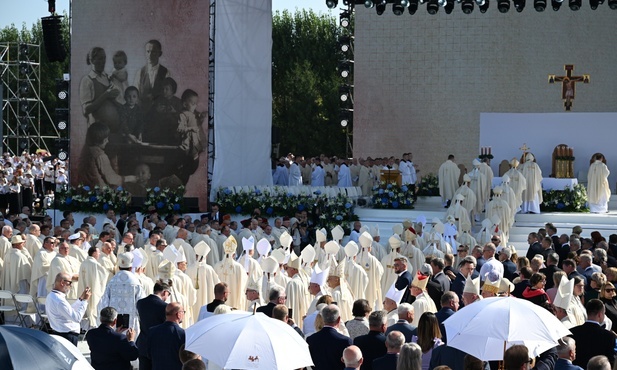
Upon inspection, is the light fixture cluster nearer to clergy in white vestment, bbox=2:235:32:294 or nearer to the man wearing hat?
clergy in white vestment, bbox=2:235:32:294

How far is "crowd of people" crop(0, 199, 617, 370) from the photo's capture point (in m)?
10.2

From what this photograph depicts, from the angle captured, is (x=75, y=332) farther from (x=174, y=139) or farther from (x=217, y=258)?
(x=174, y=139)

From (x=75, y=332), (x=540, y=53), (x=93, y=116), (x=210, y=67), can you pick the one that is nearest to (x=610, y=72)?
(x=540, y=53)

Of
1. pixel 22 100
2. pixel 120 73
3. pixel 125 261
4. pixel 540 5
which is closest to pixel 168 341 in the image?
pixel 125 261

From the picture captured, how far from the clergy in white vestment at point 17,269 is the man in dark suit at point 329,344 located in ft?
28.5

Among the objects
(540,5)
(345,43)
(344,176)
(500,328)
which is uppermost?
(540,5)

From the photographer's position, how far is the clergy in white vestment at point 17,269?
1764 centimetres

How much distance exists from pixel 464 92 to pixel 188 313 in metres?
24.6

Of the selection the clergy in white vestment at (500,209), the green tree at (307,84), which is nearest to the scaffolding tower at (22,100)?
the green tree at (307,84)

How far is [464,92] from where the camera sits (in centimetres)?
3875

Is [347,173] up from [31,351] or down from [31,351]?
up

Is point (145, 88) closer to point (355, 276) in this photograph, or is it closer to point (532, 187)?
point (532, 187)

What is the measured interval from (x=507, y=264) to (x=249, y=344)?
28.4ft

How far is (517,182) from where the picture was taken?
2642cm
